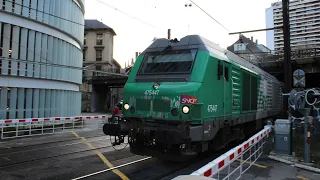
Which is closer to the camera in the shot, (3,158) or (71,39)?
(3,158)

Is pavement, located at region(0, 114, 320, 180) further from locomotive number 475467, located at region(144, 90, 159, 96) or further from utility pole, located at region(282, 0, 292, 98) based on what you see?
utility pole, located at region(282, 0, 292, 98)

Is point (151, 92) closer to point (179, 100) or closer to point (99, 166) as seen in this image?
point (179, 100)

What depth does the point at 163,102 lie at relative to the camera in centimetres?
727

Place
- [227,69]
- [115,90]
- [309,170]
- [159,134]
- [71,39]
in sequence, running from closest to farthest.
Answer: [159,134] → [309,170] → [227,69] → [71,39] → [115,90]

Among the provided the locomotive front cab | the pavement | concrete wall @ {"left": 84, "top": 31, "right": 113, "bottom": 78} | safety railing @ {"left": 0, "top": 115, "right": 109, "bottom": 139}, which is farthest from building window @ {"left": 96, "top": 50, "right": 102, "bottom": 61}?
the locomotive front cab

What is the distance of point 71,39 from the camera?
2370 cm

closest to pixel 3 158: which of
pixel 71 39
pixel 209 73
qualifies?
pixel 209 73

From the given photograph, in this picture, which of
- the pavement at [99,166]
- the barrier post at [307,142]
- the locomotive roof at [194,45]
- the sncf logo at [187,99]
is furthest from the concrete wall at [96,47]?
Result: the sncf logo at [187,99]

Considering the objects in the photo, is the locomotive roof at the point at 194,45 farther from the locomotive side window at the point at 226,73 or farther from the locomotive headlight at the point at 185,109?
the locomotive headlight at the point at 185,109

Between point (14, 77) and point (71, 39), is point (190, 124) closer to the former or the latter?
point (14, 77)

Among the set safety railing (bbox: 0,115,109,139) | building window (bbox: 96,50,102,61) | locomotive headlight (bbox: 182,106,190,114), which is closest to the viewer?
locomotive headlight (bbox: 182,106,190,114)

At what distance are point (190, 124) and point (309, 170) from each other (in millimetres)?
3967

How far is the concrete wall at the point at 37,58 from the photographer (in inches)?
697

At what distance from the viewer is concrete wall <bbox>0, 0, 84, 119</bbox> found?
17.7 m
